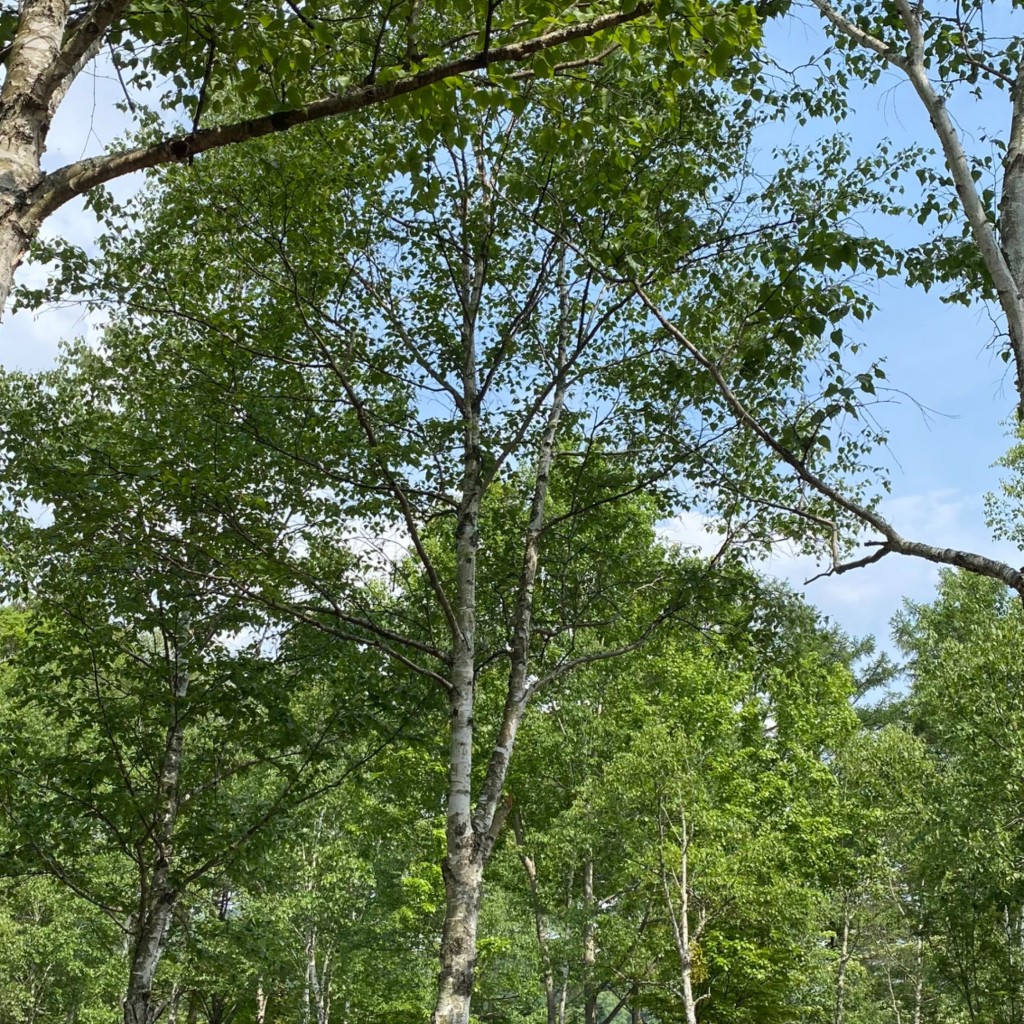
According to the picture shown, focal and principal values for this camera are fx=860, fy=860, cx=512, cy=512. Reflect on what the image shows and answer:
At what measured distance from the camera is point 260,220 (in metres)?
7.75

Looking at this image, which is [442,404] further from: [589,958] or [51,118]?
[589,958]

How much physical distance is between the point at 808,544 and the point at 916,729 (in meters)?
32.0

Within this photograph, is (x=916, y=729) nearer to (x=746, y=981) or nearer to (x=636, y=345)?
(x=746, y=981)

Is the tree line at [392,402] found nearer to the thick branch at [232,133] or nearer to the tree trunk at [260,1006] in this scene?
the thick branch at [232,133]

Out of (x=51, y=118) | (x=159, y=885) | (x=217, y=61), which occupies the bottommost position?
(x=159, y=885)

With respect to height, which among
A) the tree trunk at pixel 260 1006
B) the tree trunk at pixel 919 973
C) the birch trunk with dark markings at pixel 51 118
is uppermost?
the birch trunk with dark markings at pixel 51 118

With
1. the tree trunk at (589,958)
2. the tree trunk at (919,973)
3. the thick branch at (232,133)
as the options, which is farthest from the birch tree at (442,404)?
the tree trunk at (919,973)

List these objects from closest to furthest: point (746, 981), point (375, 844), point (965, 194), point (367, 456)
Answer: point (965, 194)
point (367, 456)
point (746, 981)
point (375, 844)

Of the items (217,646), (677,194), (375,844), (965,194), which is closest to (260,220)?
(677,194)

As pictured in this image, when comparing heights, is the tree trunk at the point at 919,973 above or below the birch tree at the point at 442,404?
below

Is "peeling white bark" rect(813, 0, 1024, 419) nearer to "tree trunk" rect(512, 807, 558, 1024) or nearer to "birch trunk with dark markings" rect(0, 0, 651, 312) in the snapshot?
"birch trunk with dark markings" rect(0, 0, 651, 312)

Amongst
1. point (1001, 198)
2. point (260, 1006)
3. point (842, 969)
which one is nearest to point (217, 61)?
point (1001, 198)

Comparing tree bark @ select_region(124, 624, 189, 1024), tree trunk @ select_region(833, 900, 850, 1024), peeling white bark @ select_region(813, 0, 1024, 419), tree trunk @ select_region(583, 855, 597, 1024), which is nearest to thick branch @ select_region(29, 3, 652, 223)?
peeling white bark @ select_region(813, 0, 1024, 419)

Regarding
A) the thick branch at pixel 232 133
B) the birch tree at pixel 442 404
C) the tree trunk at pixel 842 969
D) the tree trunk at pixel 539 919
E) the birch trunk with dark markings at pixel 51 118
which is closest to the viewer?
the birch trunk with dark markings at pixel 51 118
